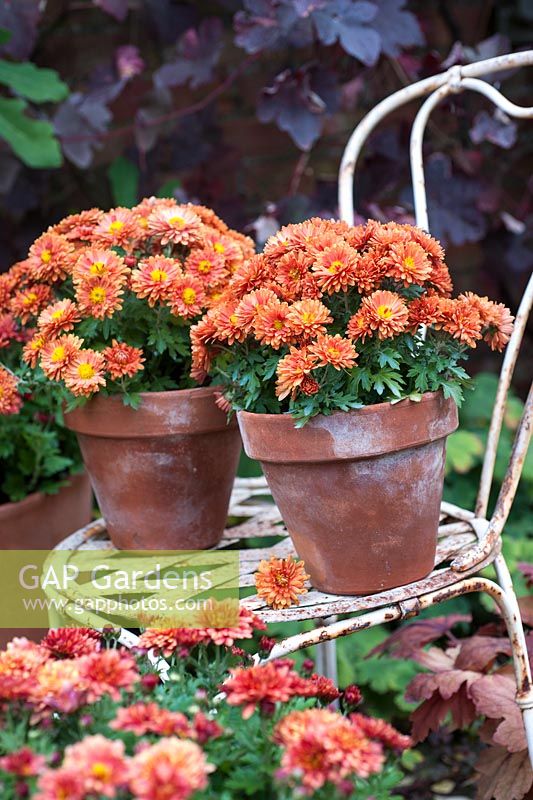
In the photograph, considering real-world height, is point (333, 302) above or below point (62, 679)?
above

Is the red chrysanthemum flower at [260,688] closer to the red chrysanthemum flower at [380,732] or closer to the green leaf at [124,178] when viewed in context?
the red chrysanthemum flower at [380,732]

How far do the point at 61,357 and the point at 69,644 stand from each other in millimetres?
381

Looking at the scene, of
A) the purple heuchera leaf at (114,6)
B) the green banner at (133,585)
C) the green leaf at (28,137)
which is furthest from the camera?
the purple heuchera leaf at (114,6)

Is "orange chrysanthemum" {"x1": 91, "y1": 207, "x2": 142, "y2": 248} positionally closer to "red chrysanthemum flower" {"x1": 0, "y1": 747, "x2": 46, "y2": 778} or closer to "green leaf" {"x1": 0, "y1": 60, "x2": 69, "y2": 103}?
"red chrysanthemum flower" {"x1": 0, "y1": 747, "x2": 46, "y2": 778}

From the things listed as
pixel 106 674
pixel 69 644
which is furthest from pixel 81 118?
pixel 106 674

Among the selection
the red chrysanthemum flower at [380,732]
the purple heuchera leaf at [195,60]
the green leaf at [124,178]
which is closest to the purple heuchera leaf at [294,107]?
the purple heuchera leaf at [195,60]

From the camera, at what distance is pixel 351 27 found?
190 cm

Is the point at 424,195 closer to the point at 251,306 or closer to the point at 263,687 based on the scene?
the point at 251,306

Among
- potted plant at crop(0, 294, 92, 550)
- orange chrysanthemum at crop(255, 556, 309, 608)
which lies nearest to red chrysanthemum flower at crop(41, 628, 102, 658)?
orange chrysanthemum at crop(255, 556, 309, 608)

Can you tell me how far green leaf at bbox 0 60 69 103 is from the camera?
6.61ft

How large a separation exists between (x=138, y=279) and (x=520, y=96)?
2072 mm

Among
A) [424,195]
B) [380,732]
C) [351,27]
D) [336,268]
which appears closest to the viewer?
[380,732]

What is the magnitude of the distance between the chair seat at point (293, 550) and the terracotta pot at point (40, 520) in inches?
9.6

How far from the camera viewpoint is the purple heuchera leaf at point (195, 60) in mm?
2178
